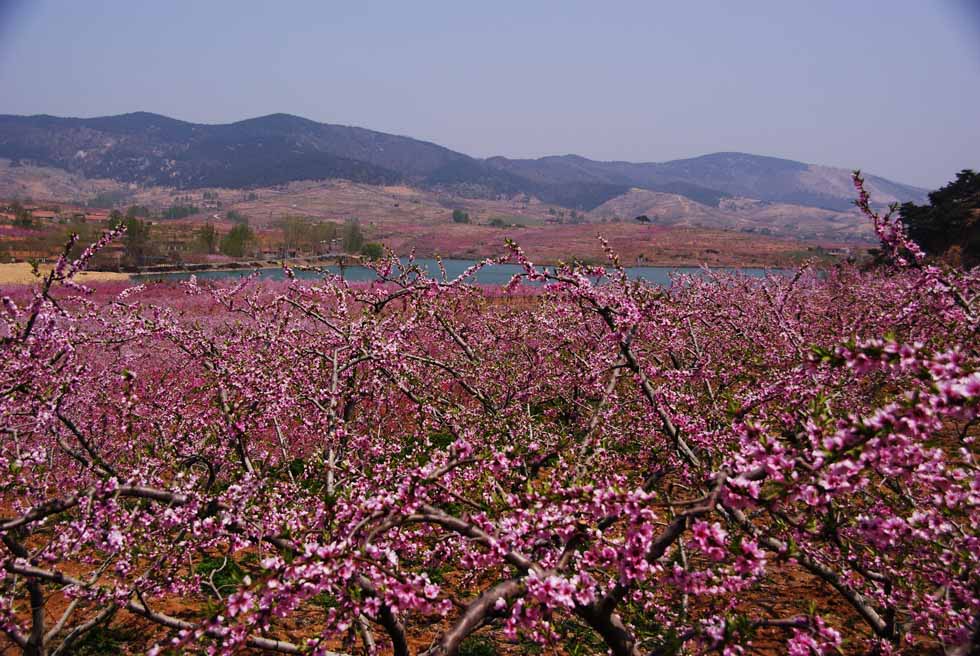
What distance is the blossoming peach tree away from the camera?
2361mm

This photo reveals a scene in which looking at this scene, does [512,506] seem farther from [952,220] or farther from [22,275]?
[22,275]

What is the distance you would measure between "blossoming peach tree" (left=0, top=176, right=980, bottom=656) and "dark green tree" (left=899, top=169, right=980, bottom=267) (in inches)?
1369

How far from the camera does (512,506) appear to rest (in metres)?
2.74

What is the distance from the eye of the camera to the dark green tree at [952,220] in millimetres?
34094

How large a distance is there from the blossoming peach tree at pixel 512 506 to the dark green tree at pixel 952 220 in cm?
3477

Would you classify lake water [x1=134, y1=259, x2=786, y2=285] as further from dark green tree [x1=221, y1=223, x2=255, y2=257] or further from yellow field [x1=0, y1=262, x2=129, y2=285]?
dark green tree [x1=221, y1=223, x2=255, y2=257]

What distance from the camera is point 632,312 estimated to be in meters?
4.32

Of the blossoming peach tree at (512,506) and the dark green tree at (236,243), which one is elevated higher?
the dark green tree at (236,243)

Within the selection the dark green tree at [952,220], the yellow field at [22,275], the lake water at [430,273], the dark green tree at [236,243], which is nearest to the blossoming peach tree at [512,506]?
the lake water at [430,273]

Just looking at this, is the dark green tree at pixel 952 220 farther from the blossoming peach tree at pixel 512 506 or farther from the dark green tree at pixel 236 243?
the dark green tree at pixel 236 243

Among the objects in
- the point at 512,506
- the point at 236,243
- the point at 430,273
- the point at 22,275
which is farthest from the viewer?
the point at 236,243

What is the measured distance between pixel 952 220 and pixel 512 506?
47.3 metres

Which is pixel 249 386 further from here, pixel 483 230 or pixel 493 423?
pixel 483 230

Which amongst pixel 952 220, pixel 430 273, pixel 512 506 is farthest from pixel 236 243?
pixel 512 506
